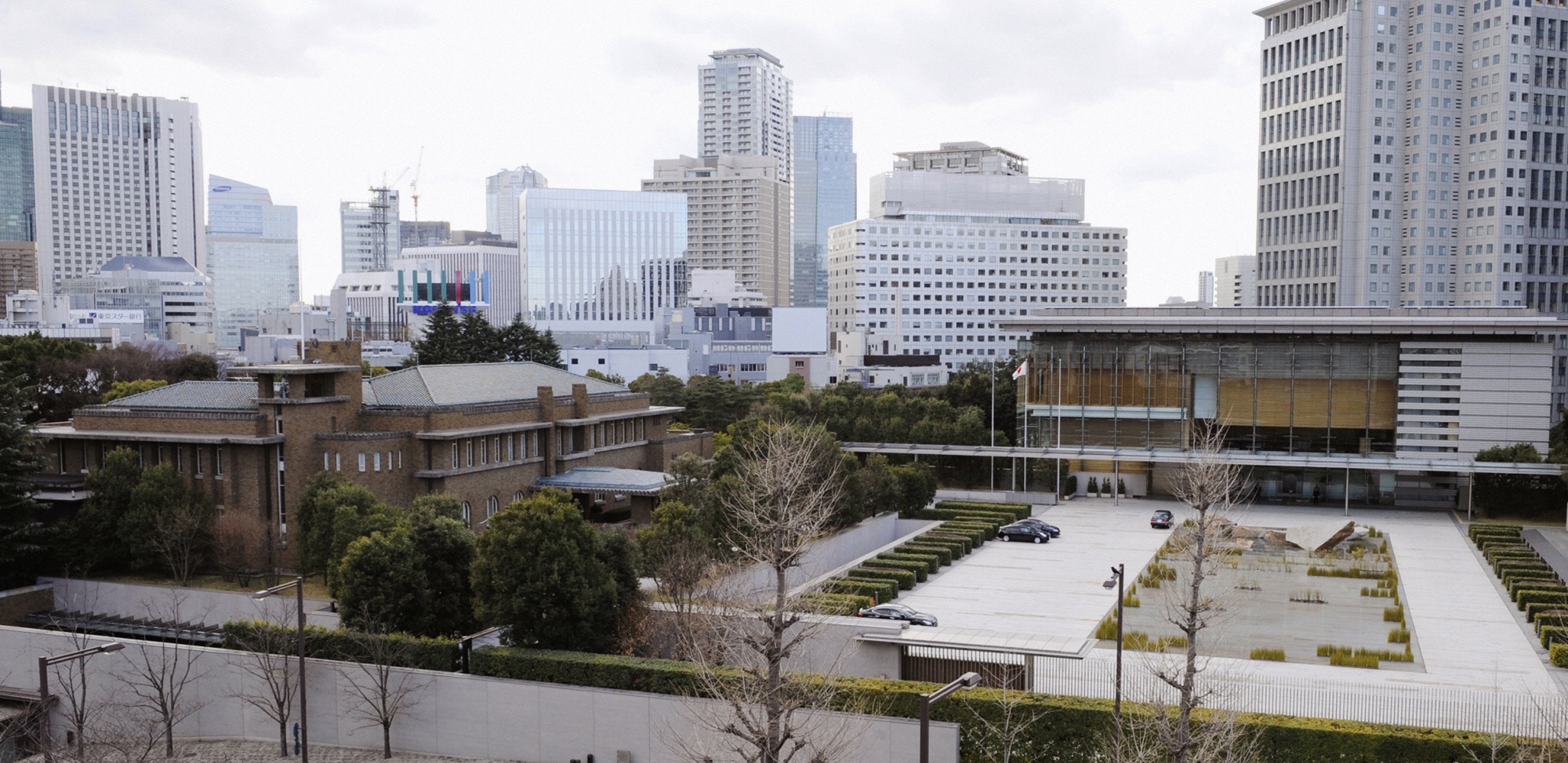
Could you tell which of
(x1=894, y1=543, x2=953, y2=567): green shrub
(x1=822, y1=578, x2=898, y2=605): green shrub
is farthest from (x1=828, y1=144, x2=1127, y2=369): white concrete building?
(x1=822, y1=578, x2=898, y2=605): green shrub

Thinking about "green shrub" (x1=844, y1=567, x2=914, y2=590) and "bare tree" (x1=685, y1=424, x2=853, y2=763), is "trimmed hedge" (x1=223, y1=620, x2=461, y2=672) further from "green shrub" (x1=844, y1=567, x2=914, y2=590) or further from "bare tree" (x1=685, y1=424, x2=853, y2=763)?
"green shrub" (x1=844, y1=567, x2=914, y2=590)

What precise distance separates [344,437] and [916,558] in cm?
2002

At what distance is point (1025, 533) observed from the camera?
155 ft

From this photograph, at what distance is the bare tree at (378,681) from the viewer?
26.4 meters

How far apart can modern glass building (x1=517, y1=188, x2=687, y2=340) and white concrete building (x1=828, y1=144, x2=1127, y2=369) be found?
28.9 metres

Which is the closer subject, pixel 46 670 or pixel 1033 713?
pixel 1033 713

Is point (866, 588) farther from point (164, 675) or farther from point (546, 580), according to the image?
point (164, 675)

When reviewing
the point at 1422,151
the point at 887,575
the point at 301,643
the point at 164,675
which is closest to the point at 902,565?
the point at 887,575

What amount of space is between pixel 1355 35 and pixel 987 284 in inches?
2306

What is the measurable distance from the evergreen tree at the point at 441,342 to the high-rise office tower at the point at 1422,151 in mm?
71485

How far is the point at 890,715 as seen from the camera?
23.7 m

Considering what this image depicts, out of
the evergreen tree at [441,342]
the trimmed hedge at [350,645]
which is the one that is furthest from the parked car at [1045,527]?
the evergreen tree at [441,342]

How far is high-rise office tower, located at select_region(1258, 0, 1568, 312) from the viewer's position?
91500 millimetres

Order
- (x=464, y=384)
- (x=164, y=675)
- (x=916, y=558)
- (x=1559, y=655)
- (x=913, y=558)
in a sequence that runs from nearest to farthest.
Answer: (x=1559, y=655) < (x=164, y=675) < (x=916, y=558) < (x=913, y=558) < (x=464, y=384)
